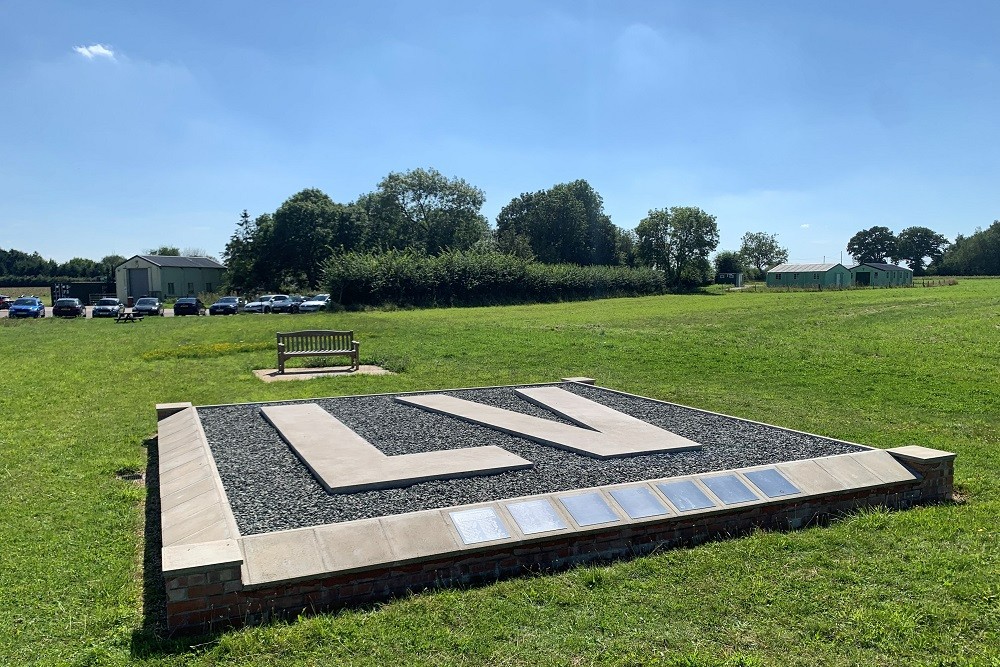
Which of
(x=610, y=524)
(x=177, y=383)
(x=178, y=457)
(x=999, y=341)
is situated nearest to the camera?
A: (x=610, y=524)

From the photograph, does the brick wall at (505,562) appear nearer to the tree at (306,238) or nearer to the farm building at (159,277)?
the tree at (306,238)

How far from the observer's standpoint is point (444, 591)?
167 inches

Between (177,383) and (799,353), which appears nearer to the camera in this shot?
(177,383)

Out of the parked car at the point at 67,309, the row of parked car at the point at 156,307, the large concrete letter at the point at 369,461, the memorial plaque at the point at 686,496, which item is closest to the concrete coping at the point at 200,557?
the large concrete letter at the point at 369,461

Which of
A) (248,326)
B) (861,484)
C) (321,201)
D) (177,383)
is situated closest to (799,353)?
(861,484)

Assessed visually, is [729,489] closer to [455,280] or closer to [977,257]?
[455,280]

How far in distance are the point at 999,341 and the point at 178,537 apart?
17489 mm

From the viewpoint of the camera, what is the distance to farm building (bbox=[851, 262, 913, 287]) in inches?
2795

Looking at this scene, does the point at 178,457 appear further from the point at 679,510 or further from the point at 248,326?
the point at 248,326

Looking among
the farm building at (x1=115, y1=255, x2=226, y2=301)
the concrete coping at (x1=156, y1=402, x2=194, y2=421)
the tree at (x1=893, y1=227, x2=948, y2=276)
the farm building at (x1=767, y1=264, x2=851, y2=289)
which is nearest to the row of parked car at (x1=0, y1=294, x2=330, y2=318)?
the farm building at (x1=115, y1=255, x2=226, y2=301)

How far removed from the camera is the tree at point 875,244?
114125mm

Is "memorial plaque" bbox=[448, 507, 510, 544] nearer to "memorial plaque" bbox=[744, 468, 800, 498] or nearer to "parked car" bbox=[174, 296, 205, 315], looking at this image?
"memorial plaque" bbox=[744, 468, 800, 498]

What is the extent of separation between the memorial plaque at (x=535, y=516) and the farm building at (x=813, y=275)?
69.2m

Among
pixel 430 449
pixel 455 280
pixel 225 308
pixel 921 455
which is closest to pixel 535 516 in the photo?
pixel 430 449
